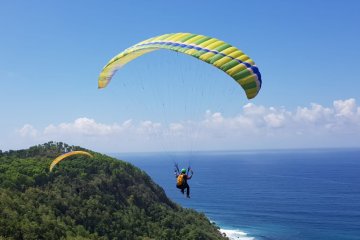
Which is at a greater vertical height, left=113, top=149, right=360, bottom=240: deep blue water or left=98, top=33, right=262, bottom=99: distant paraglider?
left=98, top=33, right=262, bottom=99: distant paraglider

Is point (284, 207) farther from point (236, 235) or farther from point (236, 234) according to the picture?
point (236, 235)

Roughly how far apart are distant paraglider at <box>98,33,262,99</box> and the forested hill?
1003 inches

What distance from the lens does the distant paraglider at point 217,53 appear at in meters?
15.7

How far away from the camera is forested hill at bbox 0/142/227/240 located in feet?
133

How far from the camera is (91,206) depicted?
175ft

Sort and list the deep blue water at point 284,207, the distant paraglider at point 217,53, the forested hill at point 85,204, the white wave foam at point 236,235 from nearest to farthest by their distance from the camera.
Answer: the distant paraglider at point 217,53 < the forested hill at point 85,204 < the white wave foam at point 236,235 < the deep blue water at point 284,207

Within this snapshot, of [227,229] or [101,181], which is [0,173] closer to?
[101,181]

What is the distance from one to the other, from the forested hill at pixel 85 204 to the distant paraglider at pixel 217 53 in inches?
1003

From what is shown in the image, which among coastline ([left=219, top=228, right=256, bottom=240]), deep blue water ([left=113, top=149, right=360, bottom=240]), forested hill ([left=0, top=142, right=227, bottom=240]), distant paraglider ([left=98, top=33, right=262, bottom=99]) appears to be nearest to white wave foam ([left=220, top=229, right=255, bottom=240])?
coastline ([left=219, top=228, right=256, bottom=240])

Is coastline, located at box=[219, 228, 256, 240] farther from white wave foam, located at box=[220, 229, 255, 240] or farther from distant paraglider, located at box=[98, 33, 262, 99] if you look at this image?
distant paraglider, located at box=[98, 33, 262, 99]

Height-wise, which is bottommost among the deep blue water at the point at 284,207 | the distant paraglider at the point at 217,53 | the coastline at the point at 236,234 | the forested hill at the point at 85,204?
the coastline at the point at 236,234

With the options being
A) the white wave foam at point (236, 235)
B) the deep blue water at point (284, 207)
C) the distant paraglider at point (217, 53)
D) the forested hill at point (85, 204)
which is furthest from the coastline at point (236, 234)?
the distant paraglider at point (217, 53)

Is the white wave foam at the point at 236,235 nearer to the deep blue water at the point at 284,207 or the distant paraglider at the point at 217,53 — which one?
the deep blue water at the point at 284,207

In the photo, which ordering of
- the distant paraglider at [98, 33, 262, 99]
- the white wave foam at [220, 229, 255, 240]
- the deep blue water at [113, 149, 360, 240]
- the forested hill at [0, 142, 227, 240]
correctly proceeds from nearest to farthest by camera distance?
the distant paraglider at [98, 33, 262, 99]
the forested hill at [0, 142, 227, 240]
the white wave foam at [220, 229, 255, 240]
the deep blue water at [113, 149, 360, 240]
